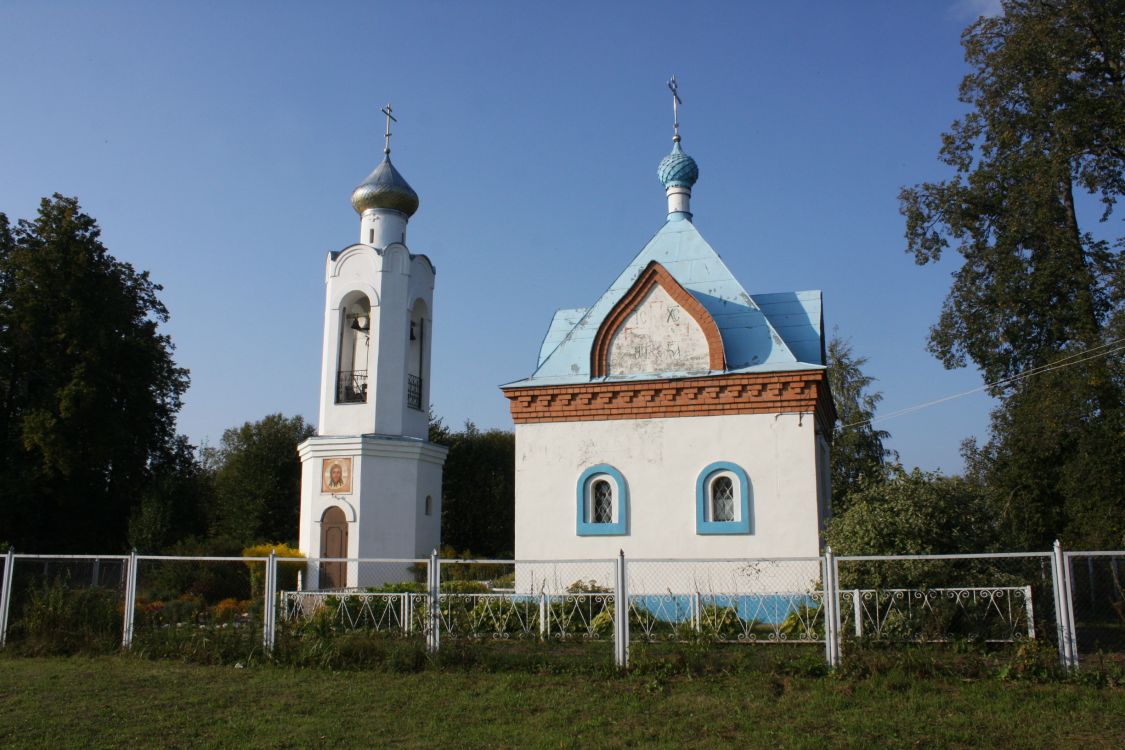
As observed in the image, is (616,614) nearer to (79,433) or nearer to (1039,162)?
(1039,162)

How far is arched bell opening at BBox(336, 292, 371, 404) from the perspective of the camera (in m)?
21.3

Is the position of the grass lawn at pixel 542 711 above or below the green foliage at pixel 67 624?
below

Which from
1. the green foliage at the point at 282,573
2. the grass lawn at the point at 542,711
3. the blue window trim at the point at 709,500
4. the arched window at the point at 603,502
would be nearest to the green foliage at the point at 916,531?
the blue window trim at the point at 709,500

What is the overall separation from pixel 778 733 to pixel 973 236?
641 inches

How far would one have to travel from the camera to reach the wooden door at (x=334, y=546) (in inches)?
781

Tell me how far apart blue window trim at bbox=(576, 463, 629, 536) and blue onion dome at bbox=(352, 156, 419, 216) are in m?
10.3

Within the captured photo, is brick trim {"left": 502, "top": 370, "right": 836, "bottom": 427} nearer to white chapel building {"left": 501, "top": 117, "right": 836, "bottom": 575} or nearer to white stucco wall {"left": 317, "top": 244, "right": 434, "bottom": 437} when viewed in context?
white chapel building {"left": 501, "top": 117, "right": 836, "bottom": 575}

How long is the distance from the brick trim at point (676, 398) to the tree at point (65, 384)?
16.8 m

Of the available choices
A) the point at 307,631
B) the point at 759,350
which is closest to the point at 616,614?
the point at 307,631

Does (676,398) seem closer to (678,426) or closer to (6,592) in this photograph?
(678,426)

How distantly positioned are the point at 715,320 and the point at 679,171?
392 cm

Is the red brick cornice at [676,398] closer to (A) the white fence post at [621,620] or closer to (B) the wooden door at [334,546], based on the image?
(A) the white fence post at [621,620]

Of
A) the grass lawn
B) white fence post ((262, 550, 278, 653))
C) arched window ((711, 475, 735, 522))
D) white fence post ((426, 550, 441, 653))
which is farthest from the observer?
arched window ((711, 475, 735, 522))

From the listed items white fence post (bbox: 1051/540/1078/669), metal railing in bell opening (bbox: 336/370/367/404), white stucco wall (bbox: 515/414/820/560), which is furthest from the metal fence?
metal railing in bell opening (bbox: 336/370/367/404)
